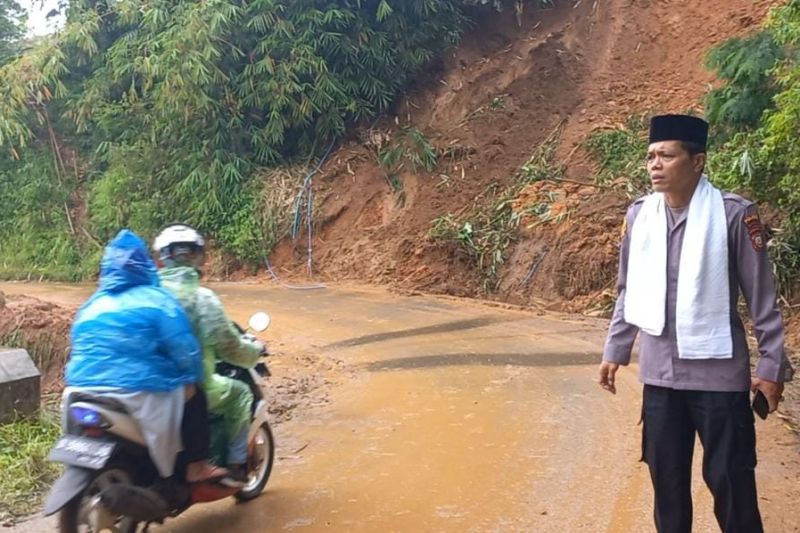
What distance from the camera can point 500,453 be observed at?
222 inches

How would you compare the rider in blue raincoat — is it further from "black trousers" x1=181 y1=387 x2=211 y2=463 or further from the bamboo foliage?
the bamboo foliage

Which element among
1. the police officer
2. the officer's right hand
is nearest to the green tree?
the officer's right hand

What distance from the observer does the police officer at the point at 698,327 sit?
3.22m

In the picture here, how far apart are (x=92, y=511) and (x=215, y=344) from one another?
0.98 metres

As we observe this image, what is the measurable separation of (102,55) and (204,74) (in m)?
4.85

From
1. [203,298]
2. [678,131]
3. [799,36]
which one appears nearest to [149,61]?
[799,36]

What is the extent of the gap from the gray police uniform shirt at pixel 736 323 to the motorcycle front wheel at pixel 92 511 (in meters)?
2.34

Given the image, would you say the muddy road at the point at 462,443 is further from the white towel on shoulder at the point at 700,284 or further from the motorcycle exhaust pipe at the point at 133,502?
the white towel on shoulder at the point at 700,284

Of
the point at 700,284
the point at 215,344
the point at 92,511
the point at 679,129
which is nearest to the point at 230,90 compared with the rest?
the point at 215,344

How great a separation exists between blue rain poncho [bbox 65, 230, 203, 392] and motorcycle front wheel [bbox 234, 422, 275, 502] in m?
0.95

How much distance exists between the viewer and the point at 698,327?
128 inches

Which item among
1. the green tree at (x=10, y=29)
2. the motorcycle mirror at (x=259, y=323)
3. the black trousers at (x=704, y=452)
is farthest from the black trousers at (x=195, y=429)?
the green tree at (x=10, y=29)

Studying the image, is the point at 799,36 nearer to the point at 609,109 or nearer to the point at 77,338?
the point at 77,338

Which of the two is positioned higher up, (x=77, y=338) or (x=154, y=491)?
(x=77, y=338)
